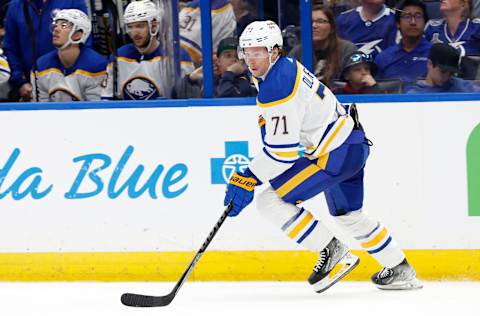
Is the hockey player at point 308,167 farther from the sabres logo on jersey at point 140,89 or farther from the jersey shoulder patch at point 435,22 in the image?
the sabres logo on jersey at point 140,89

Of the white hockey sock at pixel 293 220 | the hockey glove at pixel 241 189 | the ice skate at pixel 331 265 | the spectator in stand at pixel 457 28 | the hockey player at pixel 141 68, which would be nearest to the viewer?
the hockey glove at pixel 241 189

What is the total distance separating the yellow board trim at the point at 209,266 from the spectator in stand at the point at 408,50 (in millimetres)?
788

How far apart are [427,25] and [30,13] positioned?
6.04 ft

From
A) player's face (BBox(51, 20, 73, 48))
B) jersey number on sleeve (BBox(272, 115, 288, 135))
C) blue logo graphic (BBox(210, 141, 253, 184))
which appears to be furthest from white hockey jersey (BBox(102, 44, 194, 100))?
jersey number on sleeve (BBox(272, 115, 288, 135))

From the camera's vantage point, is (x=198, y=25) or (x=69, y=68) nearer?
(x=198, y=25)

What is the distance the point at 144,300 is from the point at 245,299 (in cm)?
43

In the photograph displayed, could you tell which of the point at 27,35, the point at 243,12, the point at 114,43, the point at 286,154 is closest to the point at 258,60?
the point at 286,154

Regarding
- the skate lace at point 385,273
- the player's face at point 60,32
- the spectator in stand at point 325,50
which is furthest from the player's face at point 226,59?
the skate lace at point 385,273

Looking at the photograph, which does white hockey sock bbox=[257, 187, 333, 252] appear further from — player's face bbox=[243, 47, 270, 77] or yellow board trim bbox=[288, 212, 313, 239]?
player's face bbox=[243, 47, 270, 77]

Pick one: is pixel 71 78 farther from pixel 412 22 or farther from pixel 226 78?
pixel 412 22

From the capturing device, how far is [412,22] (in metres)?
5.04

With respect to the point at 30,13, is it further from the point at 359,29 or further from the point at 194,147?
the point at 359,29

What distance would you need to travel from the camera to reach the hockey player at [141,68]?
5.32 m

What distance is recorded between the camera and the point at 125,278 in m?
5.24
